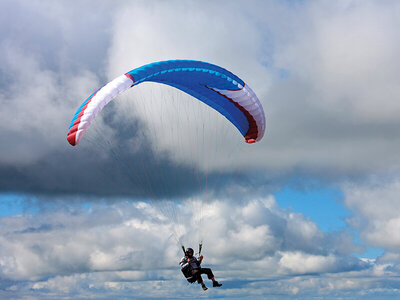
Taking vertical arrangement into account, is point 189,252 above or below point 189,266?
above

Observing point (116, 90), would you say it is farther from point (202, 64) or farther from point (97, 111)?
point (202, 64)

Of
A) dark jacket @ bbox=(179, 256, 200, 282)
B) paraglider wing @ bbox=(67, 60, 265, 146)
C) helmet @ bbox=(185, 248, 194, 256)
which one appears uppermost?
paraglider wing @ bbox=(67, 60, 265, 146)

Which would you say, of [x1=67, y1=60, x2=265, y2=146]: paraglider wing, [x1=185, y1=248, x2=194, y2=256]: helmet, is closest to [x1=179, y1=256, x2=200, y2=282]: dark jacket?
[x1=185, y1=248, x2=194, y2=256]: helmet

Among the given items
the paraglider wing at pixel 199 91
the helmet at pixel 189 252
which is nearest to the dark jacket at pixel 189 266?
the helmet at pixel 189 252

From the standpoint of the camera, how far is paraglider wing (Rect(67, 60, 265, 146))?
79.3ft

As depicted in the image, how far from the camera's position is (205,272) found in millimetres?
27562

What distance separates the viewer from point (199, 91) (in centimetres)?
3016

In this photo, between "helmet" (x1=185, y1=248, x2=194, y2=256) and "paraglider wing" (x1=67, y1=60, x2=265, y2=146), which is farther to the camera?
"helmet" (x1=185, y1=248, x2=194, y2=256)

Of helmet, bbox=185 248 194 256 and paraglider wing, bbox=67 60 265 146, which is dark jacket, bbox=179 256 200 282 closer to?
helmet, bbox=185 248 194 256

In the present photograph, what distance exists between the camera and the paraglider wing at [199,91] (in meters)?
24.2

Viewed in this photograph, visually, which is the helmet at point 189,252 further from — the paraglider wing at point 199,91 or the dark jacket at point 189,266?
the paraglider wing at point 199,91

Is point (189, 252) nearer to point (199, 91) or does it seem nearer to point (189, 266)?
point (189, 266)

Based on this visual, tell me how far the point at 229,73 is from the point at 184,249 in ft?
33.0

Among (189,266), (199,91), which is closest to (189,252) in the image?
(189,266)
